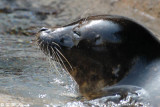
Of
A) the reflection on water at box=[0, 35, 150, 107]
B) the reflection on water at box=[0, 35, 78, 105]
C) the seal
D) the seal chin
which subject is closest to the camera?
the reflection on water at box=[0, 35, 150, 107]

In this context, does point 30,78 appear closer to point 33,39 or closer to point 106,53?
point 106,53

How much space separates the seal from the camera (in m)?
4.30

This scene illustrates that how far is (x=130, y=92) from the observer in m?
4.16

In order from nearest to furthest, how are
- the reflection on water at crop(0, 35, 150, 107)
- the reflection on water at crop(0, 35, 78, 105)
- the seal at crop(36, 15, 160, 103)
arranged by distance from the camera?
the reflection on water at crop(0, 35, 150, 107)
the seal at crop(36, 15, 160, 103)
the reflection on water at crop(0, 35, 78, 105)

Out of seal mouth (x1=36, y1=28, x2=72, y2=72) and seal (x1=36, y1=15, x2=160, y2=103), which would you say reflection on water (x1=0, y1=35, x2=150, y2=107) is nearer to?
seal (x1=36, y1=15, x2=160, y2=103)

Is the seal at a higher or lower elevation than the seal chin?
lower

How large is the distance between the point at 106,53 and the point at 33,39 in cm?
362

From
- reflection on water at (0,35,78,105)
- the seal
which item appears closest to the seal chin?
the seal

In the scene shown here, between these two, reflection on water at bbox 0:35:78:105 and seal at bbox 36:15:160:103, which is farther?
reflection on water at bbox 0:35:78:105

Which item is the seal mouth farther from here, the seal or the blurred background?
the blurred background

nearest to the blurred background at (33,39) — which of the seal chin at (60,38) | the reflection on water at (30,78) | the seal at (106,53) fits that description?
the reflection on water at (30,78)

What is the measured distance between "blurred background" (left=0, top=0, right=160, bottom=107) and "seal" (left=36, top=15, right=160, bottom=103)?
31 cm

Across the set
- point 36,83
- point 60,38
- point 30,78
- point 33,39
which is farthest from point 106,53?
point 33,39

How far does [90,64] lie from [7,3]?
671 cm
